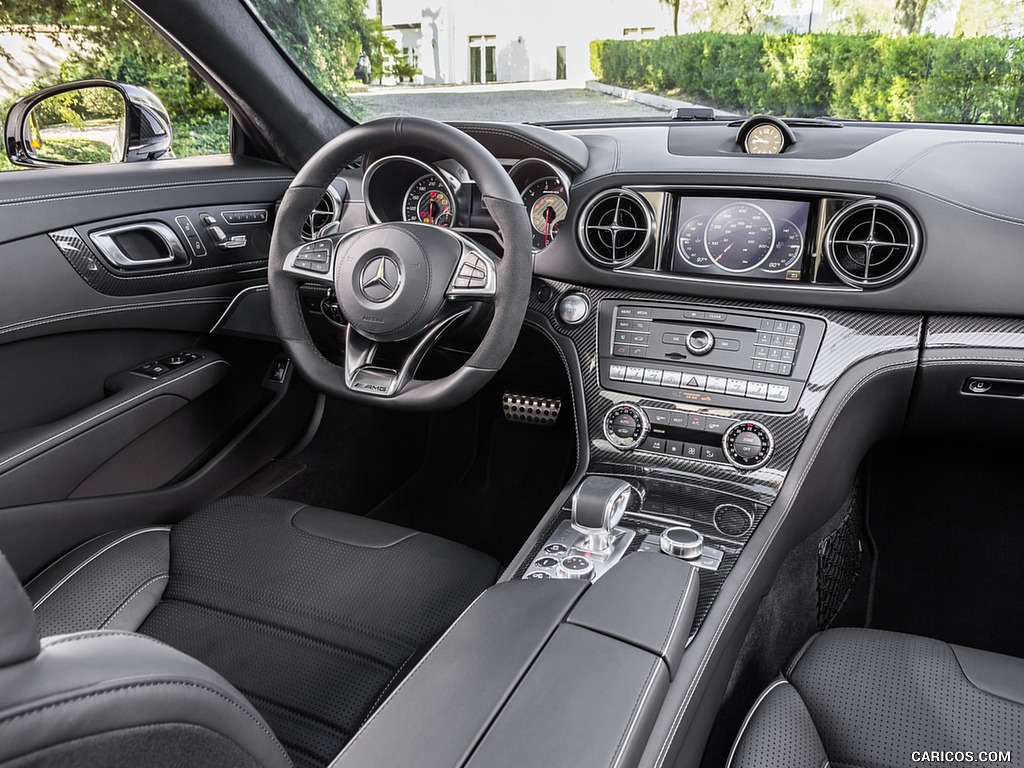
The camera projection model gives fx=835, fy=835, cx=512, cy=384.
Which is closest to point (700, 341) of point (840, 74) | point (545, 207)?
point (545, 207)

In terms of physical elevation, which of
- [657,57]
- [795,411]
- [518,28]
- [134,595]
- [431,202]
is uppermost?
[518,28]

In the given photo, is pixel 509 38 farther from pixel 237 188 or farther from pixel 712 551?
pixel 712 551

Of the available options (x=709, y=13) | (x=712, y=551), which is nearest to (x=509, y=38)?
(x=709, y=13)

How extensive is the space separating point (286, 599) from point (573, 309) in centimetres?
92

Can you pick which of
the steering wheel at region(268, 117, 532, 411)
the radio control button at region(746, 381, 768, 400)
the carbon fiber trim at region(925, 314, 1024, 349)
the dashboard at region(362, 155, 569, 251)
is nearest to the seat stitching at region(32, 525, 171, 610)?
the steering wheel at region(268, 117, 532, 411)

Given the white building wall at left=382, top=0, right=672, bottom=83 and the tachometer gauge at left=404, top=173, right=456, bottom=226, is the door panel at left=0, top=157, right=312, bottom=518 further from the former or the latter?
the white building wall at left=382, top=0, right=672, bottom=83

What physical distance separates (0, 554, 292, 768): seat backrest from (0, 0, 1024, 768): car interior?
39cm

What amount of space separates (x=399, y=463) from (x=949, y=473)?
1.54m

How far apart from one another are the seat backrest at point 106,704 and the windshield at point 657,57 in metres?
1.64

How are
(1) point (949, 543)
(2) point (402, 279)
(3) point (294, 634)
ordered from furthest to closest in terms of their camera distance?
(1) point (949, 543) < (2) point (402, 279) < (3) point (294, 634)

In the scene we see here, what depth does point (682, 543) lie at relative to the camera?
142cm

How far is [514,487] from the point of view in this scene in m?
2.59

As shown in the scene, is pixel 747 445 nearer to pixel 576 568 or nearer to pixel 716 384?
pixel 716 384

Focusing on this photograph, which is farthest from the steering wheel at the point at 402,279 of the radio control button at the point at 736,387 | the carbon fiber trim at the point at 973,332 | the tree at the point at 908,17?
the tree at the point at 908,17
